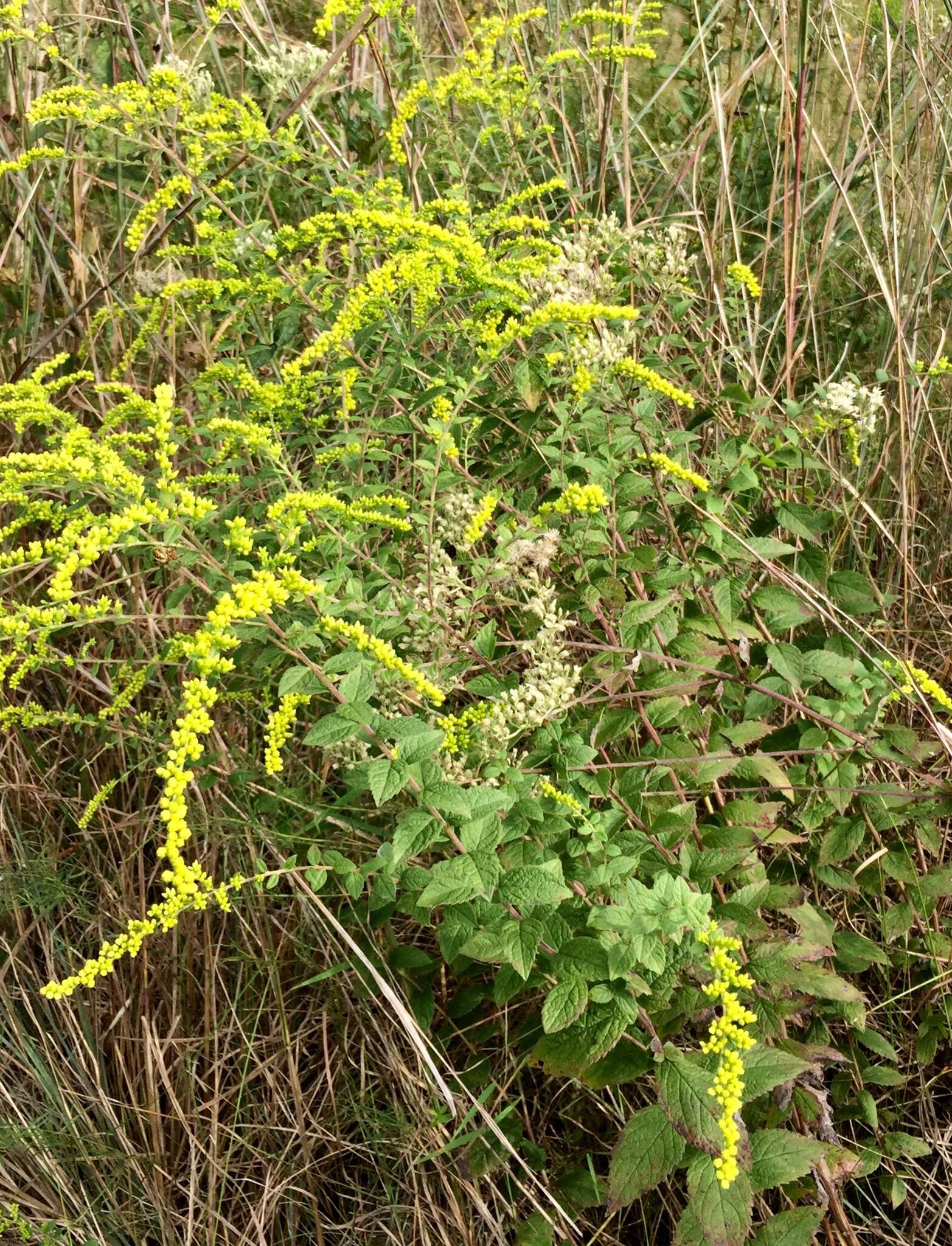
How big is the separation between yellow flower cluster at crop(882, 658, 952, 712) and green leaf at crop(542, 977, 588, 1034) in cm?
89

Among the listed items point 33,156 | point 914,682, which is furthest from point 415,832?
point 33,156

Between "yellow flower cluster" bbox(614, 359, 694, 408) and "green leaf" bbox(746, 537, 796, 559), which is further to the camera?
"green leaf" bbox(746, 537, 796, 559)

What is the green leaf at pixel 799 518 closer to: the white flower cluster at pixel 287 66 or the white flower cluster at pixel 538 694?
the white flower cluster at pixel 538 694

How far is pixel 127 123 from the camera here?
2.41 meters

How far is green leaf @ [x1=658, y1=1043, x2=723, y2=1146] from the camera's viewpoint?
→ 69.4 inches

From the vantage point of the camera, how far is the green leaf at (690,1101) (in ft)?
5.78

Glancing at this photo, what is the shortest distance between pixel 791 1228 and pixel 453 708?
121cm

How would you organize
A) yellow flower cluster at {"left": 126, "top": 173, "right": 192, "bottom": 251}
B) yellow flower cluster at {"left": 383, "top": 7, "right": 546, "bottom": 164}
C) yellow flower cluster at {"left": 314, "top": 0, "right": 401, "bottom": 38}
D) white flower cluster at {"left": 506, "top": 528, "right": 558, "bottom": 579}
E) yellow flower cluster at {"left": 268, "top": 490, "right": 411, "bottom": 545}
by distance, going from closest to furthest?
yellow flower cluster at {"left": 268, "top": 490, "right": 411, "bottom": 545}
white flower cluster at {"left": 506, "top": 528, "right": 558, "bottom": 579}
yellow flower cluster at {"left": 126, "top": 173, "right": 192, "bottom": 251}
yellow flower cluster at {"left": 314, "top": 0, "right": 401, "bottom": 38}
yellow flower cluster at {"left": 383, "top": 7, "right": 546, "bottom": 164}

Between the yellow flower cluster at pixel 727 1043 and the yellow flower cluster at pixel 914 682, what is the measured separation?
73 centimetres

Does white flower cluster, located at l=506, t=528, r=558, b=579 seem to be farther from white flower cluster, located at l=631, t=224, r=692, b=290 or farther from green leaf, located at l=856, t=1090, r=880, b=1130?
green leaf, located at l=856, t=1090, r=880, b=1130

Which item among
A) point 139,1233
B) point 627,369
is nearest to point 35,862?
point 139,1233

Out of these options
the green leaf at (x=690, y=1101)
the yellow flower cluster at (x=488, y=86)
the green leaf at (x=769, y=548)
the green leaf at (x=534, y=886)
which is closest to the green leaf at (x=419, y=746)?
the green leaf at (x=534, y=886)

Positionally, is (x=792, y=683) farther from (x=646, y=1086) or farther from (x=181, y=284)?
(x=181, y=284)

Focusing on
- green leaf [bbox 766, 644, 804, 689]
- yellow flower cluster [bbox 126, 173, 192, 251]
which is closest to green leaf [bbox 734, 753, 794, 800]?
green leaf [bbox 766, 644, 804, 689]
